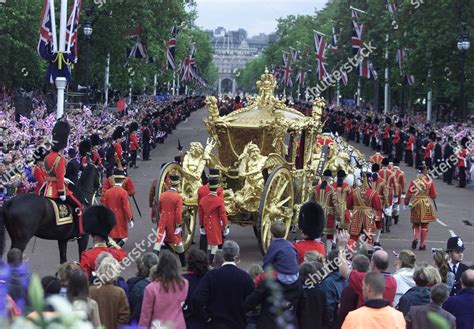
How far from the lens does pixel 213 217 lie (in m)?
13.2

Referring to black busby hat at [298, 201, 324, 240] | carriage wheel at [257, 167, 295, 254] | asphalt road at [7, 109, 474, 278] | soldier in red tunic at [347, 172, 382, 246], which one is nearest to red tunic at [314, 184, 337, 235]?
soldier in red tunic at [347, 172, 382, 246]

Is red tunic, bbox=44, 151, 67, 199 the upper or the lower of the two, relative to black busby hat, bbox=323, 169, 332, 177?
upper

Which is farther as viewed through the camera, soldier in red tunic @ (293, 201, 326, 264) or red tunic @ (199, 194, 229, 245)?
red tunic @ (199, 194, 229, 245)

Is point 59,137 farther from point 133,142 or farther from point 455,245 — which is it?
point 133,142

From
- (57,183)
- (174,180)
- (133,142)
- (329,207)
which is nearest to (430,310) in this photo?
(57,183)

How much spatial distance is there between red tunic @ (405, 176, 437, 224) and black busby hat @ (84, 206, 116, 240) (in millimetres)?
8082

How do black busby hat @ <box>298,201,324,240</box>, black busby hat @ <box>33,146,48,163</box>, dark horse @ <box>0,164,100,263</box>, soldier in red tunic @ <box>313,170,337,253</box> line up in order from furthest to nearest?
1. black busby hat @ <box>33,146,48,163</box>
2. soldier in red tunic @ <box>313,170,337,253</box>
3. dark horse @ <box>0,164,100,263</box>
4. black busby hat @ <box>298,201,324,240</box>

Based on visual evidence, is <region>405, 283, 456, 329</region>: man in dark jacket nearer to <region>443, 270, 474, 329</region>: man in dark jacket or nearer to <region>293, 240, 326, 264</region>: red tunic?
<region>443, 270, 474, 329</region>: man in dark jacket

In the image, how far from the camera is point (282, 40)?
4422 inches

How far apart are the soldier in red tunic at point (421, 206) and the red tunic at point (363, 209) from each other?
1.01 metres

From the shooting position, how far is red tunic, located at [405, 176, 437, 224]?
16.0 metres

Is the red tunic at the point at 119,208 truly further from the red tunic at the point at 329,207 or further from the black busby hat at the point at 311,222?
the black busby hat at the point at 311,222

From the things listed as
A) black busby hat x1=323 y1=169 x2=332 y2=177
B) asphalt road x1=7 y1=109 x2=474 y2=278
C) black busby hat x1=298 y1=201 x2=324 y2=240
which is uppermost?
black busby hat x1=298 y1=201 x2=324 y2=240

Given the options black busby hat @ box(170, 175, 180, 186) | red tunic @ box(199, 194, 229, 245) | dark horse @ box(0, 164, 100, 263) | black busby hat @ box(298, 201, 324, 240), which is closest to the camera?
black busby hat @ box(298, 201, 324, 240)
